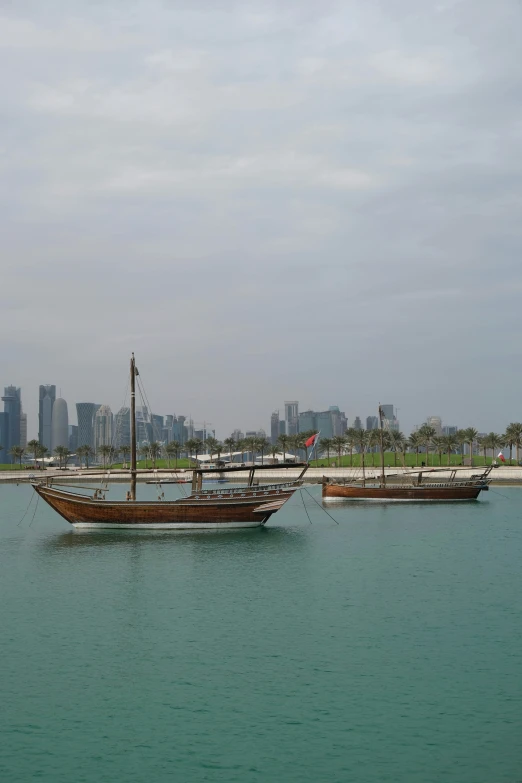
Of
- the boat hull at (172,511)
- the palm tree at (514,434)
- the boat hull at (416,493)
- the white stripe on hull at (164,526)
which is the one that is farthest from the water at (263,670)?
the palm tree at (514,434)

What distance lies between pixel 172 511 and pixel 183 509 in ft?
3.36

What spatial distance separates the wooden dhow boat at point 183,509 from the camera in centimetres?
6838

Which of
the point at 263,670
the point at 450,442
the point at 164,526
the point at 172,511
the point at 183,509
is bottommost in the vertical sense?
the point at 263,670

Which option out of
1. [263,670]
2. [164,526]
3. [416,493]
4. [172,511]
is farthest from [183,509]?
[416,493]

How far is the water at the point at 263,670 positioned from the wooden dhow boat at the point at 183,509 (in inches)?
611

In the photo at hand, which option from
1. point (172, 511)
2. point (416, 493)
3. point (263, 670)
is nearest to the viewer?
point (263, 670)

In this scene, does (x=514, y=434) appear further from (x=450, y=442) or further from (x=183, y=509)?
(x=183, y=509)

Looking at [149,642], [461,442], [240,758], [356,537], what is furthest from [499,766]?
[461,442]

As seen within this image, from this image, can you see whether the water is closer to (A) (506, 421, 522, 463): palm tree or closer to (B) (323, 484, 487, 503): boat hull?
(B) (323, 484, 487, 503): boat hull

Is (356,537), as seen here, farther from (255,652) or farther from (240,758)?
(240,758)

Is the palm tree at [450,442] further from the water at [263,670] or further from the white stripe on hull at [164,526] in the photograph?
the water at [263,670]

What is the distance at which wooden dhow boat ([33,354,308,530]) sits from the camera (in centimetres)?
6838

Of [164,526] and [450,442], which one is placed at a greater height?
[450,442]

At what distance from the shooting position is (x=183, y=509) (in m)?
68.2
